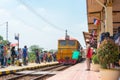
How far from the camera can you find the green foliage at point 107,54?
8641mm

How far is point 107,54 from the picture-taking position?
866cm

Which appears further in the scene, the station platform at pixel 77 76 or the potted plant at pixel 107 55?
the station platform at pixel 77 76

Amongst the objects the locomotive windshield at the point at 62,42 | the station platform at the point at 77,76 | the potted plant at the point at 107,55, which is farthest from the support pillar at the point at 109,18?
the locomotive windshield at the point at 62,42

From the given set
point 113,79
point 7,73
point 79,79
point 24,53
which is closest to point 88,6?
point 7,73

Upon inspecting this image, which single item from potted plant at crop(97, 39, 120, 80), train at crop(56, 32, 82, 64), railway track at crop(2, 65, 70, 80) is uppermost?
train at crop(56, 32, 82, 64)

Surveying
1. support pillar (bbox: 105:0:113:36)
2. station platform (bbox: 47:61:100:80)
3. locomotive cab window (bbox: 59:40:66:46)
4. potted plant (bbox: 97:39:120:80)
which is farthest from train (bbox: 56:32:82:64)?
potted plant (bbox: 97:39:120:80)

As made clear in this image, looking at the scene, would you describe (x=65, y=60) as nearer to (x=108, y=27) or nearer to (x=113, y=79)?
(x=108, y=27)

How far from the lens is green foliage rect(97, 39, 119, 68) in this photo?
8641mm

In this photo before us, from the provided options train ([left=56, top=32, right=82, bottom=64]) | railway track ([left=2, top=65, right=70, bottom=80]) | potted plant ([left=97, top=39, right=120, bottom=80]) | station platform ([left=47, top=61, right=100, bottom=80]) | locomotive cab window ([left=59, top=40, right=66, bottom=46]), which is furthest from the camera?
locomotive cab window ([left=59, top=40, right=66, bottom=46])

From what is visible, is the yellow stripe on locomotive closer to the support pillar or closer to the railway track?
the railway track

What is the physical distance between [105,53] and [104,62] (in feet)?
0.76

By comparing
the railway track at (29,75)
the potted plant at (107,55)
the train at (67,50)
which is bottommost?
the railway track at (29,75)

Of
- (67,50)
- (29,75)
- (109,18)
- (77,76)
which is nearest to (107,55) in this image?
(77,76)

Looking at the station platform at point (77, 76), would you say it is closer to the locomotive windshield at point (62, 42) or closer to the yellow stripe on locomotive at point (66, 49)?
the yellow stripe on locomotive at point (66, 49)
